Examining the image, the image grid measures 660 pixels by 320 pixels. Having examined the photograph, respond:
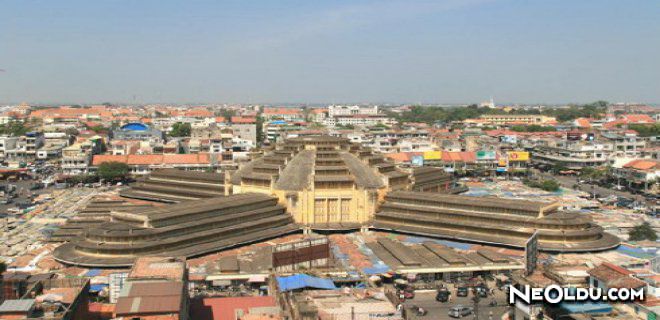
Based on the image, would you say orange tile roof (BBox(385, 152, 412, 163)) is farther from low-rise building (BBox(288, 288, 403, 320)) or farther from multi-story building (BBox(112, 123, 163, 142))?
low-rise building (BBox(288, 288, 403, 320))

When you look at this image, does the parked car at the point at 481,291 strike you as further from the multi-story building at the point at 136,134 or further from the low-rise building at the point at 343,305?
the multi-story building at the point at 136,134

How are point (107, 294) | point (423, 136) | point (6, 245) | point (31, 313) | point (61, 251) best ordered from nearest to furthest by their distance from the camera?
point (31, 313) → point (107, 294) → point (61, 251) → point (6, 245) → point (423, 136)

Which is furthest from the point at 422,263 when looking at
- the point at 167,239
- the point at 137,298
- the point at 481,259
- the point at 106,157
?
the point at 106,157

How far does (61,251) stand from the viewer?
197 ft

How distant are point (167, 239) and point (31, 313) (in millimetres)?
29040

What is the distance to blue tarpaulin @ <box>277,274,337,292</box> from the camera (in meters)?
42.4

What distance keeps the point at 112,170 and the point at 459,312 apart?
287 feet

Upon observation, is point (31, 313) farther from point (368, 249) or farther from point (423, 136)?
point (423, 136)

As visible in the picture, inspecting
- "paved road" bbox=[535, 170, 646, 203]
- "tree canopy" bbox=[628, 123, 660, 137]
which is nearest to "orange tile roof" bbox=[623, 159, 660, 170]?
"paved road" bbox=[535, 170, 646, 203]

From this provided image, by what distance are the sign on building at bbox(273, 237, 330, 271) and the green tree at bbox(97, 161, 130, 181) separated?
239ft

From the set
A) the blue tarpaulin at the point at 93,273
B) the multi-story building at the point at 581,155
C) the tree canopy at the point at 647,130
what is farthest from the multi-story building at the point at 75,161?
the tree canopy at the point at 647,130

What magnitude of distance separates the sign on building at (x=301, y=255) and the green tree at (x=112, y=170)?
73.0 m

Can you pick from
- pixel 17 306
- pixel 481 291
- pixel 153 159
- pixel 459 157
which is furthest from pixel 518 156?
pixel 17 306

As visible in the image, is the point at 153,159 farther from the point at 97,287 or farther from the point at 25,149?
the point at 97,287
